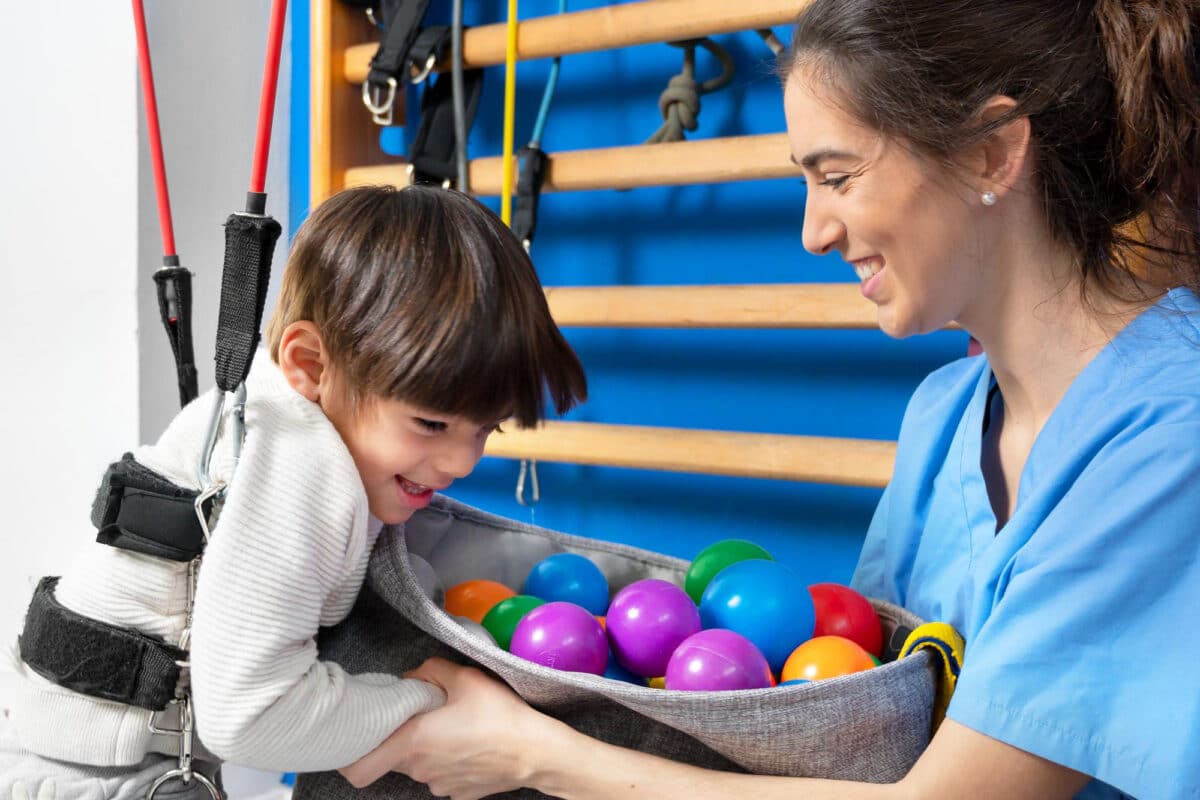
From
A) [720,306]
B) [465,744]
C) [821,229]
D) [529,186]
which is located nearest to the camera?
[465,744]

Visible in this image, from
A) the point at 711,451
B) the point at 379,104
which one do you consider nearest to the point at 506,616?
the point at 711,451

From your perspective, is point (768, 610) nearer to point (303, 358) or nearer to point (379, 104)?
point (303, 358)

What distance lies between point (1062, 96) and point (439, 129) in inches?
38.0

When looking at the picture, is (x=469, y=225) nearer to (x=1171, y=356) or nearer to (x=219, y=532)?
(x=219, y=532)

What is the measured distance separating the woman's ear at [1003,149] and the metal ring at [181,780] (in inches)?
32.3

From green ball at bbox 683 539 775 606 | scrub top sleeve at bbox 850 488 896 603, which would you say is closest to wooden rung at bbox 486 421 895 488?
scrub top sleeve at bbox 850 488 896 603

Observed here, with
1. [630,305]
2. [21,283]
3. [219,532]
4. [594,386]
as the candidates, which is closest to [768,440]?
[630,305]

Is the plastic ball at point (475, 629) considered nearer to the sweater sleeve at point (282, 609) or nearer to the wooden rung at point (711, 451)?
the sweater sleeve at point (282, 609)

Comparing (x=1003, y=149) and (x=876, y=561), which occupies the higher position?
(x=1003, y=149)

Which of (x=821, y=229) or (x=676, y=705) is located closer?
(x=676, y=705)

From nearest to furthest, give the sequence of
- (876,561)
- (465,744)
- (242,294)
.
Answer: (242,294), (465,744), (876,561)

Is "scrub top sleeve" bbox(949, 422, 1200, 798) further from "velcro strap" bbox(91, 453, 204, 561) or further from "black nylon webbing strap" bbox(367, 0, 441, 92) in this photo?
"black nylon webbing strap" bbox(367, 0, 441, 92)

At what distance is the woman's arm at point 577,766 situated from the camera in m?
0.78

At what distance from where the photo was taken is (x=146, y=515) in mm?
808
